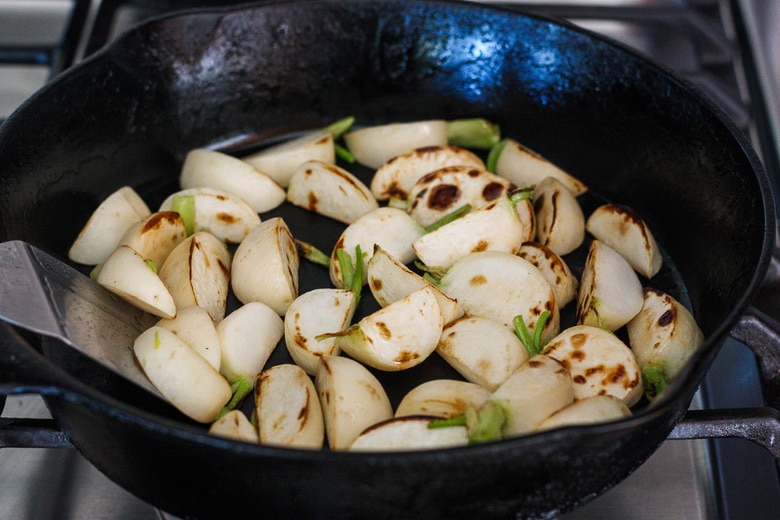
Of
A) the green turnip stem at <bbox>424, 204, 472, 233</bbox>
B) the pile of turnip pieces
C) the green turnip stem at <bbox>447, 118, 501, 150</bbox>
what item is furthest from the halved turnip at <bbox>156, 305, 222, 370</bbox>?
the green turnip stem at <bbox>447, 118, 501, 150</bbox>

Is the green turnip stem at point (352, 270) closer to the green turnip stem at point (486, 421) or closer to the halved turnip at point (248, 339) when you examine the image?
the halved turnip at point (248, 339)

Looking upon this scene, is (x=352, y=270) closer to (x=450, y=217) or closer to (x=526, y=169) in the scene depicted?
(x=450, y=217)

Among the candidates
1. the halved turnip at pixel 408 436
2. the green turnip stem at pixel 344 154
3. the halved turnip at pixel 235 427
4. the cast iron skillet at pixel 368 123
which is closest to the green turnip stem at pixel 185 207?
the cast iron skillet at pixel 368 123

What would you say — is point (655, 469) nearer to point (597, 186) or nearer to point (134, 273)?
point (597, 186)

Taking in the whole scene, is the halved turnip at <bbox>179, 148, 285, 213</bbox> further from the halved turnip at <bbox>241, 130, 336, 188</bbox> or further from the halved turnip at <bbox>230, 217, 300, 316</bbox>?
the halved turnip at <bbox>230, 217, 300, 316</bbox>

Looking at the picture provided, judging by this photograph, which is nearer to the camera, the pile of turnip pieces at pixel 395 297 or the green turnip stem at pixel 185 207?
the pile of turnip pieces at pixel 395 297

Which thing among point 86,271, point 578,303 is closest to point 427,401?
point 578,303

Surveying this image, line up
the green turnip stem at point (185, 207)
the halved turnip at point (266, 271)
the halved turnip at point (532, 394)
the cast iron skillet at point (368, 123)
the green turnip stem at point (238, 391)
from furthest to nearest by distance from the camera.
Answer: the green turnip stem at point (185, 207) → the halved turnip at point (266, 271) → the green turnip stem at point (238, 391) → the halved turnip at point (532, 394) → the cast iron skillet at point (368, 123)
